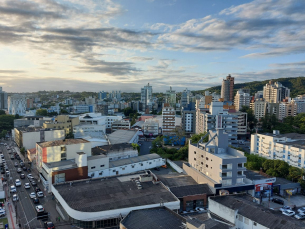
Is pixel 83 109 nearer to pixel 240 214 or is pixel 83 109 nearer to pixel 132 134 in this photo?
pixel 132 134

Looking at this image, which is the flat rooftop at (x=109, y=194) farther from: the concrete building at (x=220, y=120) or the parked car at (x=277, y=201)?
the concrete building at (x=220, y=120)

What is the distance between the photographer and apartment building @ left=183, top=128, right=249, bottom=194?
18391 millimetres

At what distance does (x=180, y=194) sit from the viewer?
17391 millimetres

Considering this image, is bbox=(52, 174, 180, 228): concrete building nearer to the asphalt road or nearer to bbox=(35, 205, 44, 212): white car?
bbox=(35, 205, 44, 212): white car

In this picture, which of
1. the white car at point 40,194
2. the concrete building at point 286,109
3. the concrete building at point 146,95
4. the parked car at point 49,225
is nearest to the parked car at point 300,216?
the parked car at point 49,225

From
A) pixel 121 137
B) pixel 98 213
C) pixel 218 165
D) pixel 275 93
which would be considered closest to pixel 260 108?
pixel 275 93

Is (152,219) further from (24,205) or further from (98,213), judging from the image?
(24,205)

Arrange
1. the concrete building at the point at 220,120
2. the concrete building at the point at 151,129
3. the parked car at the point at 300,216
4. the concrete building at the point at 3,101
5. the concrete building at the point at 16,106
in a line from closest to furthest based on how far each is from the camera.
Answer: the parked car at the point at 300,216 → the concrete building at the point at 220,120 → the concrete building at the point at 151,129 → the concrete building at the point at 16,106 → the concrete building at the point at 3,101

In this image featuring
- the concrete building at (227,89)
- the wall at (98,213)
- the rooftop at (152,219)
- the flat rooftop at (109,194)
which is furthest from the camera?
the concrete building at (227,89)

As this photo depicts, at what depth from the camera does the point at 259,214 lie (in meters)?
13.3

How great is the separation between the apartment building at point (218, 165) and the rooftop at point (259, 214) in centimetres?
250

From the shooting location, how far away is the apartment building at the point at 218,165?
18.4m

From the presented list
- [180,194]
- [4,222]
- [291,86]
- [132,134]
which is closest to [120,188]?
[180,194]

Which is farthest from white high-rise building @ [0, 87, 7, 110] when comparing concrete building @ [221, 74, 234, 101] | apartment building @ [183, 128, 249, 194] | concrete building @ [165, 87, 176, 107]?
apartment building @ [183, 128, 249, 194]
